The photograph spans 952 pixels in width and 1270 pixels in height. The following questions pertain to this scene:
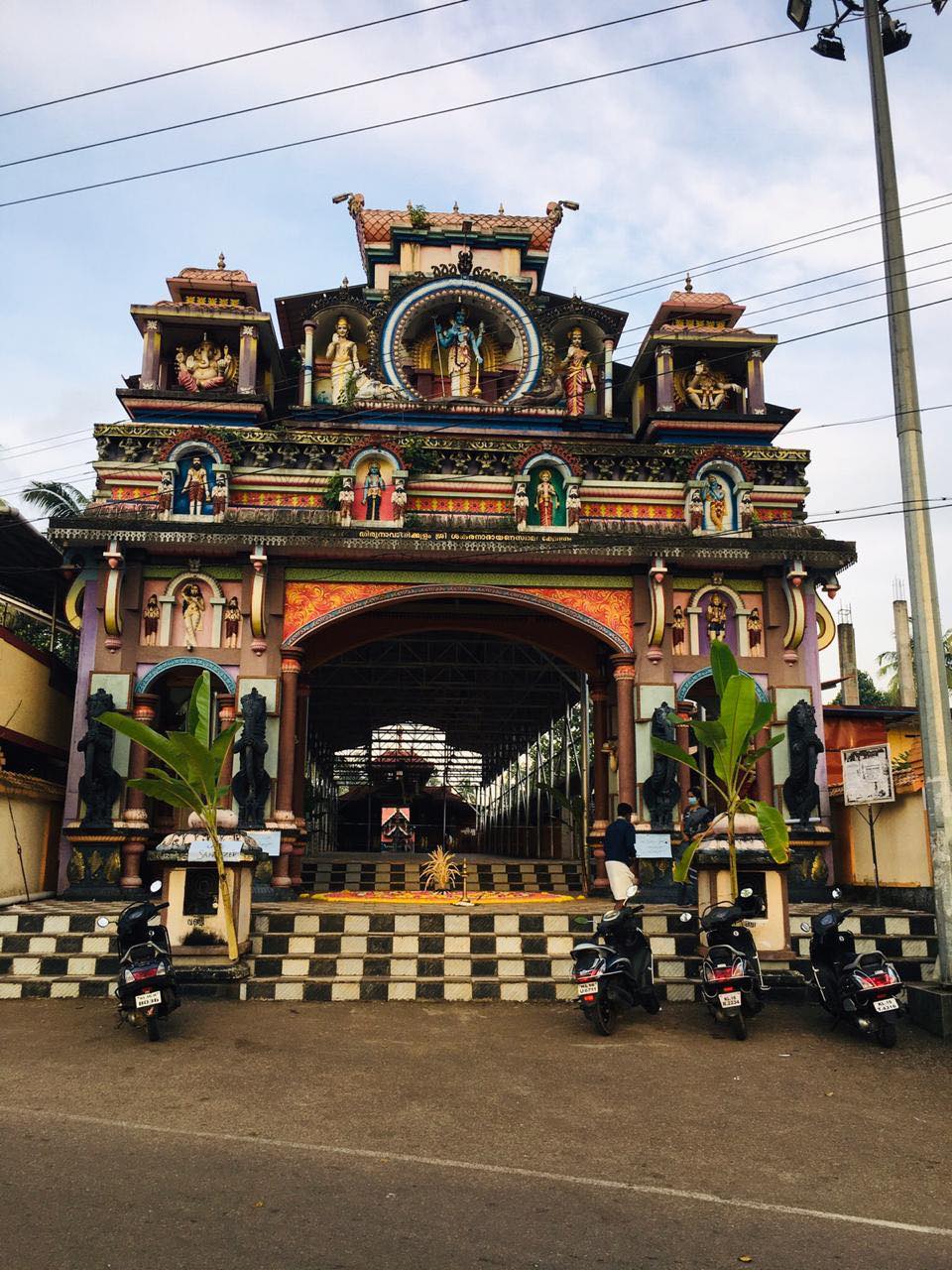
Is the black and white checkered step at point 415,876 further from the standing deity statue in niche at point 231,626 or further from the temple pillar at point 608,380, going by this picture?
the temple pillar at point 608,380

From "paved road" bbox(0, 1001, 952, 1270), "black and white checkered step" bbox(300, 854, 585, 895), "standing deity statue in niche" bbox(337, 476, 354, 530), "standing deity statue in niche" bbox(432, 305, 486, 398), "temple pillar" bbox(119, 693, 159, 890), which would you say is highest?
"standing deity statue in niche" bbox(432, 305, 486, 398)

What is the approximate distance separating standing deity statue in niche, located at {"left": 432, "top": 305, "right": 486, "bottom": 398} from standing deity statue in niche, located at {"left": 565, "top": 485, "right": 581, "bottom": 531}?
122 inches

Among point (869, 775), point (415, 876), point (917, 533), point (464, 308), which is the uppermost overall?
point (464, 308)

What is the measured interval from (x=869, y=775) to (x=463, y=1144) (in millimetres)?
8029

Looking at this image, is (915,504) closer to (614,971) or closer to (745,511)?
(614,971)

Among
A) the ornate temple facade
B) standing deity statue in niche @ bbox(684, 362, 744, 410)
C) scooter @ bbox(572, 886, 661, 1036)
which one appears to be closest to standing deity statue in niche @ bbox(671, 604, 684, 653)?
the ornate temple facade

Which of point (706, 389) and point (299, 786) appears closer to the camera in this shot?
point (299, 786)

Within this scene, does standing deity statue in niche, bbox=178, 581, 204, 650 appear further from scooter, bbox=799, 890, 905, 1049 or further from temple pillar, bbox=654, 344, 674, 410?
scooter, bbox=799, 890, 905, 1049

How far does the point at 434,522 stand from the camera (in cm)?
1552

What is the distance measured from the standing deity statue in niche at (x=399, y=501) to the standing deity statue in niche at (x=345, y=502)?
0.63 meters

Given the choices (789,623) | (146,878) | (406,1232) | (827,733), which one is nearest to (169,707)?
(146,878)

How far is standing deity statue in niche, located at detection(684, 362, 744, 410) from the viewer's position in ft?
57.0

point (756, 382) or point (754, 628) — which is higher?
point (756, 382)

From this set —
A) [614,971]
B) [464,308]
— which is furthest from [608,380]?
[614,971]
